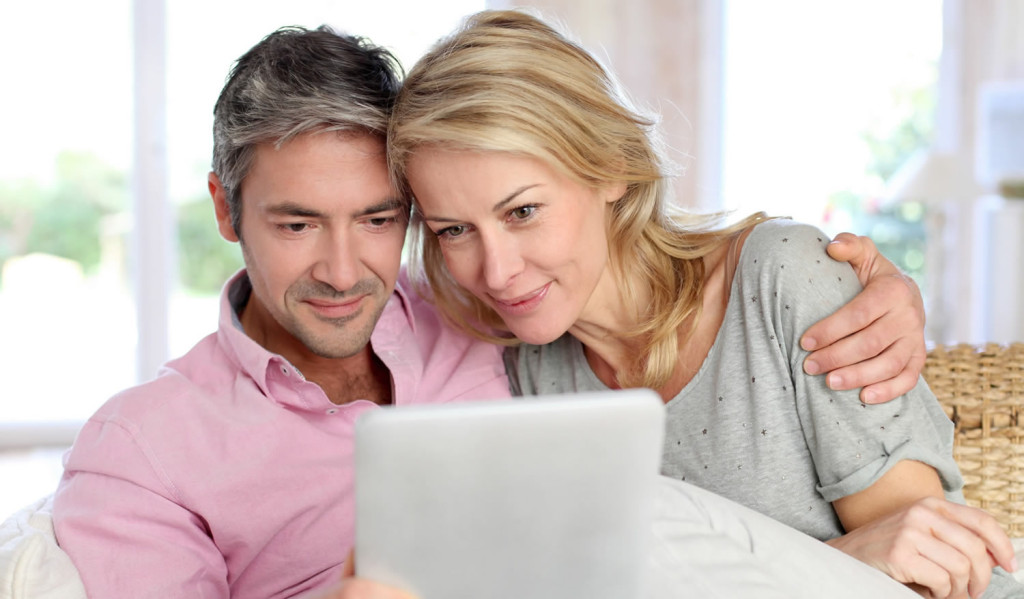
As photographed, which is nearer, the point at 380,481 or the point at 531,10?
the point at 380,481

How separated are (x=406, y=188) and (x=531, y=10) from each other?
0.38 meters

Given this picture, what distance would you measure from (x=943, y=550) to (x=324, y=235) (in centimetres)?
106

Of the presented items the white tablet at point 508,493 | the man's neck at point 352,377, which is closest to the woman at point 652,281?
the man's neck at point 352,377

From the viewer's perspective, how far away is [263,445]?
1560mm

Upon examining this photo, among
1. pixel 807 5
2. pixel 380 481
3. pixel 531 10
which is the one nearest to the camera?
pixel 380 481

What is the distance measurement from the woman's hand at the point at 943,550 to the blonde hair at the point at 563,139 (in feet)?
1.60

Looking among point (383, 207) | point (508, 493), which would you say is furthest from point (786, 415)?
point (508, 493)

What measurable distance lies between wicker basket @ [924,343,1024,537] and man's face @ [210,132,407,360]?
105 centimetres

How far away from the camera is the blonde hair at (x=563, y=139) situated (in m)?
1.47

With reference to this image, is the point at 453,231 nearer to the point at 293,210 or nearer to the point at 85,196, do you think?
the point at 293,210

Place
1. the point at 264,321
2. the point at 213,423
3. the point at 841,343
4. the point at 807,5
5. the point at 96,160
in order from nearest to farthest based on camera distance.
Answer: the point at 841,343 → the point at 213,423 → the point at 264,321 → the point at 96,160 → the point at 807,5

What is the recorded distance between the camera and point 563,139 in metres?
1.50

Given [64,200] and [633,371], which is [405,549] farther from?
[64,200]

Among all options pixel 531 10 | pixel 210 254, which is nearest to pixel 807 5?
pixel 210 254
